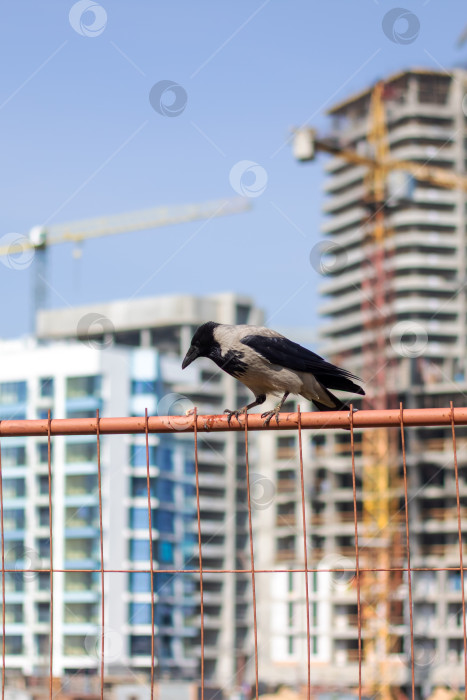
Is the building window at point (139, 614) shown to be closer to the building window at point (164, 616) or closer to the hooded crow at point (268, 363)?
the building window at point (164, 616)

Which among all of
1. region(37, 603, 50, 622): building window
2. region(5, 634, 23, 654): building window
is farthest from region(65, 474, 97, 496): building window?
region(5, 634, 23, 654): building window

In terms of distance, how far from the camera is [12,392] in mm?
82562

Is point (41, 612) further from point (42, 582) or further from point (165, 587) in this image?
point (165, 587)

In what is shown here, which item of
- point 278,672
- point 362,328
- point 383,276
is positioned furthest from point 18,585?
point 362,328

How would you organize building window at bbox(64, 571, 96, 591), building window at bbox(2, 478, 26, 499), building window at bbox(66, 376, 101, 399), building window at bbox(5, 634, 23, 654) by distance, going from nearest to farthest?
building window at bbox(5, 634, 23, 654) < building window at bbox(64, 571, 96, 591) < building window at bbox(2, 478, 26, 499) < building window at bbox(66, 376, 101, 399)

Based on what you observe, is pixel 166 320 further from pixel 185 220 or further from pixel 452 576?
pixel 452 576

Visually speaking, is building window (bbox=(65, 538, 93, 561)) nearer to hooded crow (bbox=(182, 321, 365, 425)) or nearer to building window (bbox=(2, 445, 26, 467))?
building window (bbox=(2, 445, 26, 467))

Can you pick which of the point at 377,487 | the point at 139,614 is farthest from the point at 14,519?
the point at 377,487

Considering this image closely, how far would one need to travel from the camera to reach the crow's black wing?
6109 mm

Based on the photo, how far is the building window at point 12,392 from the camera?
8231cm

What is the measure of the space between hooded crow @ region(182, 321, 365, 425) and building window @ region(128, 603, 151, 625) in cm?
7098

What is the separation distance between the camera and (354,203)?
106188 mm

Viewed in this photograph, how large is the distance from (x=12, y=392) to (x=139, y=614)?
1940 centimetres

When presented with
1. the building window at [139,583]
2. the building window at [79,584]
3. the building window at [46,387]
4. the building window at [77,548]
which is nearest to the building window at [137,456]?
the building window at [46,387]
